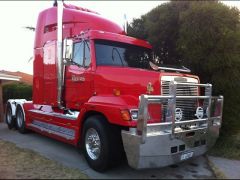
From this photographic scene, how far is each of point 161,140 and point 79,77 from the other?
2849 millimetres

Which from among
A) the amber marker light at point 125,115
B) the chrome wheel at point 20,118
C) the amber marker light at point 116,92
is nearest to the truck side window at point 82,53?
the amber marker light at point 116,92

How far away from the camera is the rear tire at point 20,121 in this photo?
1153 centimetres

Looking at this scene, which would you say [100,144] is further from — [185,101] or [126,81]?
[185,101]

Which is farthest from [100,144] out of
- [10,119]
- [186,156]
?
[10,119]

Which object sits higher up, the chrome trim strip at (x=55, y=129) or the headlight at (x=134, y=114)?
the headlight at (x=134, y=114)

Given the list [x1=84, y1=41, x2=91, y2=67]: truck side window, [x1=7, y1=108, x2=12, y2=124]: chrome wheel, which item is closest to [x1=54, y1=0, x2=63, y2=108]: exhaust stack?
[x1=84, y1=41, x2=91, y2=67]: truck side window

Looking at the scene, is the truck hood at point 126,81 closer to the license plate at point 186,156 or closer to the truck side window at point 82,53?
the truck side window at point 82,53

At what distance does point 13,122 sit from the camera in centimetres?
1268

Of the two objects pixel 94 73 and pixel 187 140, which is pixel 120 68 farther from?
pixel 187 140

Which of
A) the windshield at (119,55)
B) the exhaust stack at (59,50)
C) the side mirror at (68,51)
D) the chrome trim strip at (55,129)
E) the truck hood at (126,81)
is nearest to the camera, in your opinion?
the truck hood at (126,81)

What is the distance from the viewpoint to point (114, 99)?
659cm

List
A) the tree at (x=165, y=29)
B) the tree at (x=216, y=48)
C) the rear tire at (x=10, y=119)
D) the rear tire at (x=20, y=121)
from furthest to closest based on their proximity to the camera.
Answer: the rear tire at (x=10, y=119)
the rear tire at (x=20, y=121)
the tree at (x=165, y=29)
the tree at (x=216, y=48)

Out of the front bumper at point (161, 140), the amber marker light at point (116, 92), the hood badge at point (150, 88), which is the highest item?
the hood badge at point (150, 88)

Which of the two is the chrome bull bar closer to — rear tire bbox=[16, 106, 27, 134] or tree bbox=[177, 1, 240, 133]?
tree bbox=[177, 1, 240, 133]
